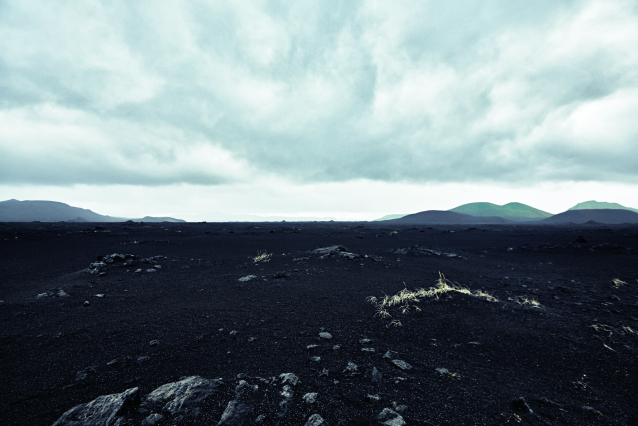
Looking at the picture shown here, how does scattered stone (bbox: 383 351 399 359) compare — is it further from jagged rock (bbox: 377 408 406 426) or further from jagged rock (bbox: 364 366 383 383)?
jagged rock (bbox: 377 408 406 426)

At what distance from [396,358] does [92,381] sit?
201 inches

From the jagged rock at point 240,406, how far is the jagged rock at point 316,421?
80 centimetres

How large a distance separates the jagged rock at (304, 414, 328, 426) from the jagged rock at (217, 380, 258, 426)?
2.62 feet

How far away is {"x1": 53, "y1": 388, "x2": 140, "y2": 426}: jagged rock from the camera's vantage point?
2943 mm

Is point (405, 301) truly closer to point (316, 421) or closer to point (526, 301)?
point (526, 301)

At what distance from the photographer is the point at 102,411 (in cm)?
308

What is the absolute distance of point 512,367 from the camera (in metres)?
4.25

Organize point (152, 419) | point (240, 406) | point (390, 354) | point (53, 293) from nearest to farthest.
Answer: point (152, 419)
point (240, 406)
point (390, 354)
point (53, 293)

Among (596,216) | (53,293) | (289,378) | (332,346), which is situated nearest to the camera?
(289,378)

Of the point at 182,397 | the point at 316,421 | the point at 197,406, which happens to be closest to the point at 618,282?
the point at 316,421

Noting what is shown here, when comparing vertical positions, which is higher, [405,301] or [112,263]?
[112,263]

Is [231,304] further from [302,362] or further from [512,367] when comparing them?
[512,367]

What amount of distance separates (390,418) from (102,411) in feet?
12.2

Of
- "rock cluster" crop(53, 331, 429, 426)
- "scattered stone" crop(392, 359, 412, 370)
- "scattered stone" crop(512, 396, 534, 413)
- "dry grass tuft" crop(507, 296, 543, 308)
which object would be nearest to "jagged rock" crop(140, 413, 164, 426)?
"rock cluster" crop(53, 331, 429, 426)
